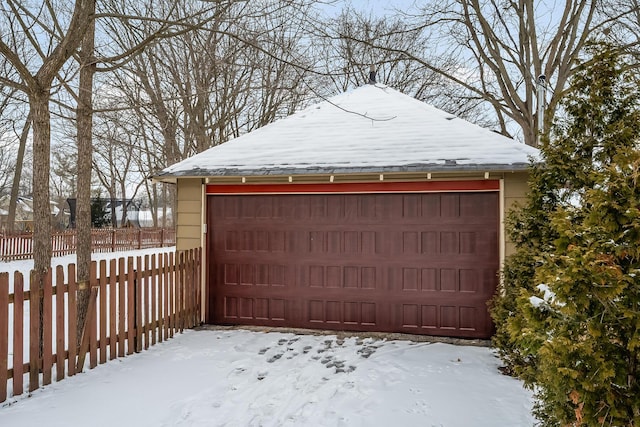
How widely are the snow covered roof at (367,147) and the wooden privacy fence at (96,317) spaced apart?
1.64 meters

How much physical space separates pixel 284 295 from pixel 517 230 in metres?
3.57

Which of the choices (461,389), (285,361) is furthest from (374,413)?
(285,361)

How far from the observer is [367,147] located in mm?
6582

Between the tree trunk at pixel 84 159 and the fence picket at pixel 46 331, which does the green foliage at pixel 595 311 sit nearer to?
the fence picket at pixel 46 331

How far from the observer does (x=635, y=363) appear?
7.55 ft

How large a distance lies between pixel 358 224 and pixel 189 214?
107 inches

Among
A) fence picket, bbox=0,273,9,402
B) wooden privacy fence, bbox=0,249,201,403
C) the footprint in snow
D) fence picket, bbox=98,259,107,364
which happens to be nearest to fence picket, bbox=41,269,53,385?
wooden privacy fence, bbox=0,249,201,403

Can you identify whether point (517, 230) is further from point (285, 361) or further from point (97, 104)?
point (97, 104)

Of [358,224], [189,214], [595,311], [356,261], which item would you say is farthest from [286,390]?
[189,214]

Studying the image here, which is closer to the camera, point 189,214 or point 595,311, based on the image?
point 595,311

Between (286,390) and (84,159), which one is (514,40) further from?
(286,390)

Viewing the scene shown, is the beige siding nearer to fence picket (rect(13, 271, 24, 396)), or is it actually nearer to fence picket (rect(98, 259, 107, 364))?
fence picket (rect(98, 259, 107, 364))

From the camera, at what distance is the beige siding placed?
6.93 meters

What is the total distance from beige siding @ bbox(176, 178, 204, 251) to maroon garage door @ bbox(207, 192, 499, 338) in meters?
0.19
